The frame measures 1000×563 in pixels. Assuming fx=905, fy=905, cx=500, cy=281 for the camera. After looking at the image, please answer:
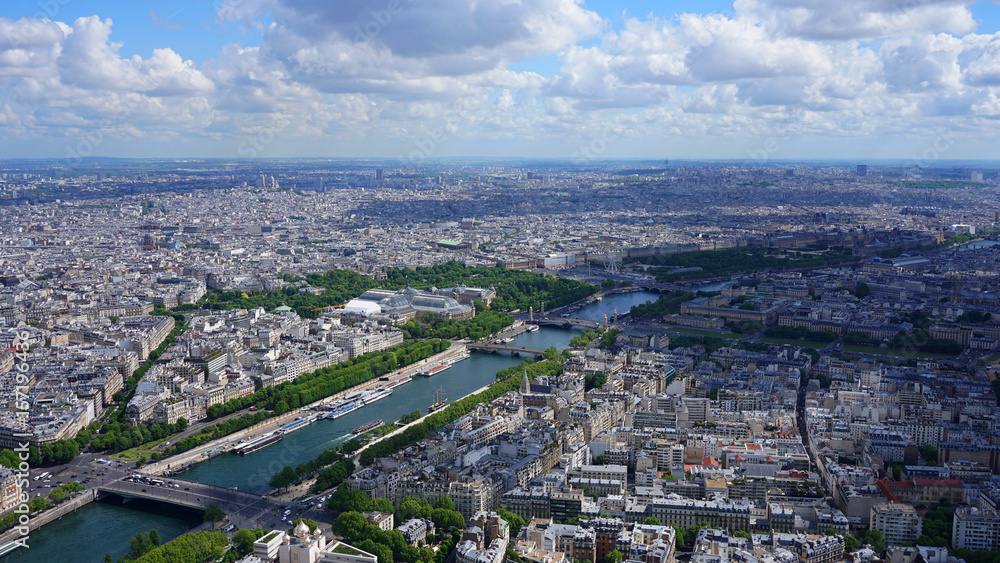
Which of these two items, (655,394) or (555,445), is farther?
(655,394)

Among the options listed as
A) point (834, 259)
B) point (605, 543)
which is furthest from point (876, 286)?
point (605, 543)

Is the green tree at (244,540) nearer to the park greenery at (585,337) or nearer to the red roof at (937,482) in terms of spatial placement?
the red roof at (937,482)

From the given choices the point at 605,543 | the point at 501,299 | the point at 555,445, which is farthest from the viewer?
the point at 501,299

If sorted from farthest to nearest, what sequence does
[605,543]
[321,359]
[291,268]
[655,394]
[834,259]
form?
[834,259]
[291,268]
[321,359]
[655,394]
[605,543]

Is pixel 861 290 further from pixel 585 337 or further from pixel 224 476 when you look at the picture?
pixel 224 476

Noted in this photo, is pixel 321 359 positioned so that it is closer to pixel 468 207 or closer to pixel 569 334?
pixel 569 334

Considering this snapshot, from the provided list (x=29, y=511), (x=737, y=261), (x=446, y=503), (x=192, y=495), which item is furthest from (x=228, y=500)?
(x=737, y=261)
